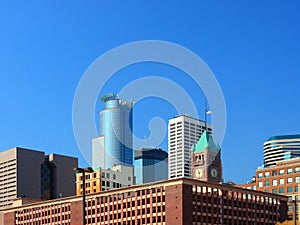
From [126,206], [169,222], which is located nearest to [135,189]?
[126,206]

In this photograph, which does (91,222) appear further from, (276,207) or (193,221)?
(276,207)

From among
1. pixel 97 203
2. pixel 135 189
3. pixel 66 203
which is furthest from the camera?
pixel 66 203

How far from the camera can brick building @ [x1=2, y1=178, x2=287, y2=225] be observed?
512 ft

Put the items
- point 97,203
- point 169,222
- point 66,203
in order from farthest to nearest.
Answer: point 66,203 < point 97,203 < point 169,222

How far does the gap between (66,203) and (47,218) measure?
984 centimetres

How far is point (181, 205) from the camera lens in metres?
154

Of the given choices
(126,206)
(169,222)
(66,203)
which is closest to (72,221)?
(66,203)

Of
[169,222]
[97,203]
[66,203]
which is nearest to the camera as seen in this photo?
[169,222]

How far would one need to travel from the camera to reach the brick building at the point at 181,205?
6142 inches

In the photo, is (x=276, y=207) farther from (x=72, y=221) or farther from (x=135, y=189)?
(x=72, y=221)

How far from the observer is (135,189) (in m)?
168

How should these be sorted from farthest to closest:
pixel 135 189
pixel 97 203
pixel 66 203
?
pixel 66 203 → pixel 97 203 → pixel 135 189

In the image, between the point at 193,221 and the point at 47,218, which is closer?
the point at 193,221

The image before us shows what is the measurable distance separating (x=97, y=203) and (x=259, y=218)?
137 feet
